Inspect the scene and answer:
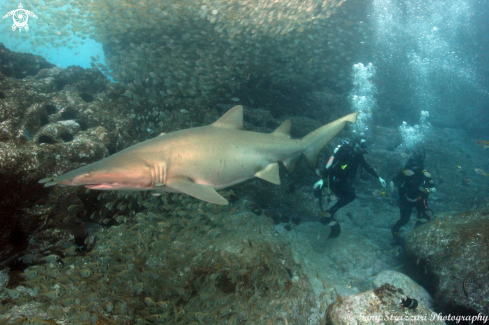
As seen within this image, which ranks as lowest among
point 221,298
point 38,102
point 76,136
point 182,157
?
point 221,298

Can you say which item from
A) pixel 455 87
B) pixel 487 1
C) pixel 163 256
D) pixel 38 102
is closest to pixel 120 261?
pixel 163 256

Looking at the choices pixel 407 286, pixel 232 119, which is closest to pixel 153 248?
pixel 232 119

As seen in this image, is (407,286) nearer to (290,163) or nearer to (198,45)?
(290,163)

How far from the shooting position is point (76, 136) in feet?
19.2

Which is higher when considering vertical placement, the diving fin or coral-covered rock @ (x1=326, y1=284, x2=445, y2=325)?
coral-covered rock @ (x1=326, y1=284, x2=445, y2=325)

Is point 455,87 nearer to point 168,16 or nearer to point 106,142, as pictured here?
point 168,16

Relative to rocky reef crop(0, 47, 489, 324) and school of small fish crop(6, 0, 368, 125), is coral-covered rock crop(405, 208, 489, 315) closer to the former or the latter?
rocky reef crop(0, 47, 489, 324)

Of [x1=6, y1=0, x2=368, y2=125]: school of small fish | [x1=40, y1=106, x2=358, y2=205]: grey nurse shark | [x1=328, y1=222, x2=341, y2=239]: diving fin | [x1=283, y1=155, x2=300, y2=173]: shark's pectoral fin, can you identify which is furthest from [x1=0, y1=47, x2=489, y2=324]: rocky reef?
[x1=283, y1=155, x2=300, y2=173]: shark's pectoral fin

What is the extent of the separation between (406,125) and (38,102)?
3574cm

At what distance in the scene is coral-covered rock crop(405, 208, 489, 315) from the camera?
540 centimetres

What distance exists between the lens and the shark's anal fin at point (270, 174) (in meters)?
4.36

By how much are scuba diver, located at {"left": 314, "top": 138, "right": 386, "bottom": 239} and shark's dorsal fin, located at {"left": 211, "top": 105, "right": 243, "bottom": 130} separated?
200 inches

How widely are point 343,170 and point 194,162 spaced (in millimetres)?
6876

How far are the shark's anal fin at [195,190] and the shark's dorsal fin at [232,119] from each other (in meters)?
1.45
